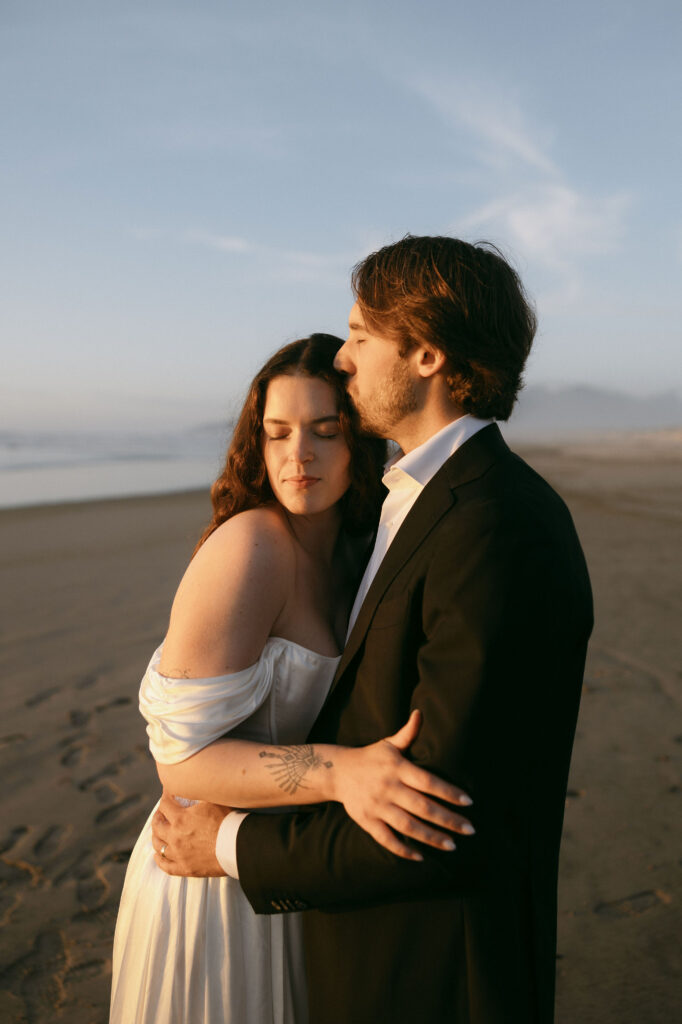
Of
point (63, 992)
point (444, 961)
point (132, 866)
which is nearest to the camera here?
point (444, 961)

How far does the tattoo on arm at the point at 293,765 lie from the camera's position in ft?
→ 6.14

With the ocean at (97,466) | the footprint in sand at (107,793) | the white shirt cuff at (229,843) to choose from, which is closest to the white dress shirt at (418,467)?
the white shirt cuff at (229,843)

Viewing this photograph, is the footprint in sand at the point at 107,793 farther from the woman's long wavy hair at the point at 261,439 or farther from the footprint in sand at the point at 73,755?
the woman's long wavy hair at the point at 261,439

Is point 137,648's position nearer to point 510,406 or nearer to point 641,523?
point 510,406

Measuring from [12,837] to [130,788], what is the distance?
29.2 inches

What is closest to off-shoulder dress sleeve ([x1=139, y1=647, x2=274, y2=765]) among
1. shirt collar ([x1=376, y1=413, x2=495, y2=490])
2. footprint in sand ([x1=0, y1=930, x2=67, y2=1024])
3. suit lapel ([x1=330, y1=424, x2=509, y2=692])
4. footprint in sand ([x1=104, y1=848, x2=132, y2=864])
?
suit lapel ([x1=330, y1=424, x2=509, y2=692])

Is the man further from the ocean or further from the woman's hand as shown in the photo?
the ocean

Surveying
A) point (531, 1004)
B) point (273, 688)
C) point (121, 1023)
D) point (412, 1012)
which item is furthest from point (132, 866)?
point (531, 1004)

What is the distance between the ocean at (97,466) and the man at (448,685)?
7.65 meters

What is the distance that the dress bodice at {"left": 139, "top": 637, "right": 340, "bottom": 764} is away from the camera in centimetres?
203

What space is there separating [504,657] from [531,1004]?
2.94ft

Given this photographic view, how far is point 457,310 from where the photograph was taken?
207cm

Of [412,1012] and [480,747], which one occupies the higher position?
[480,747]

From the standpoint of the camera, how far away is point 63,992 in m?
3.30
